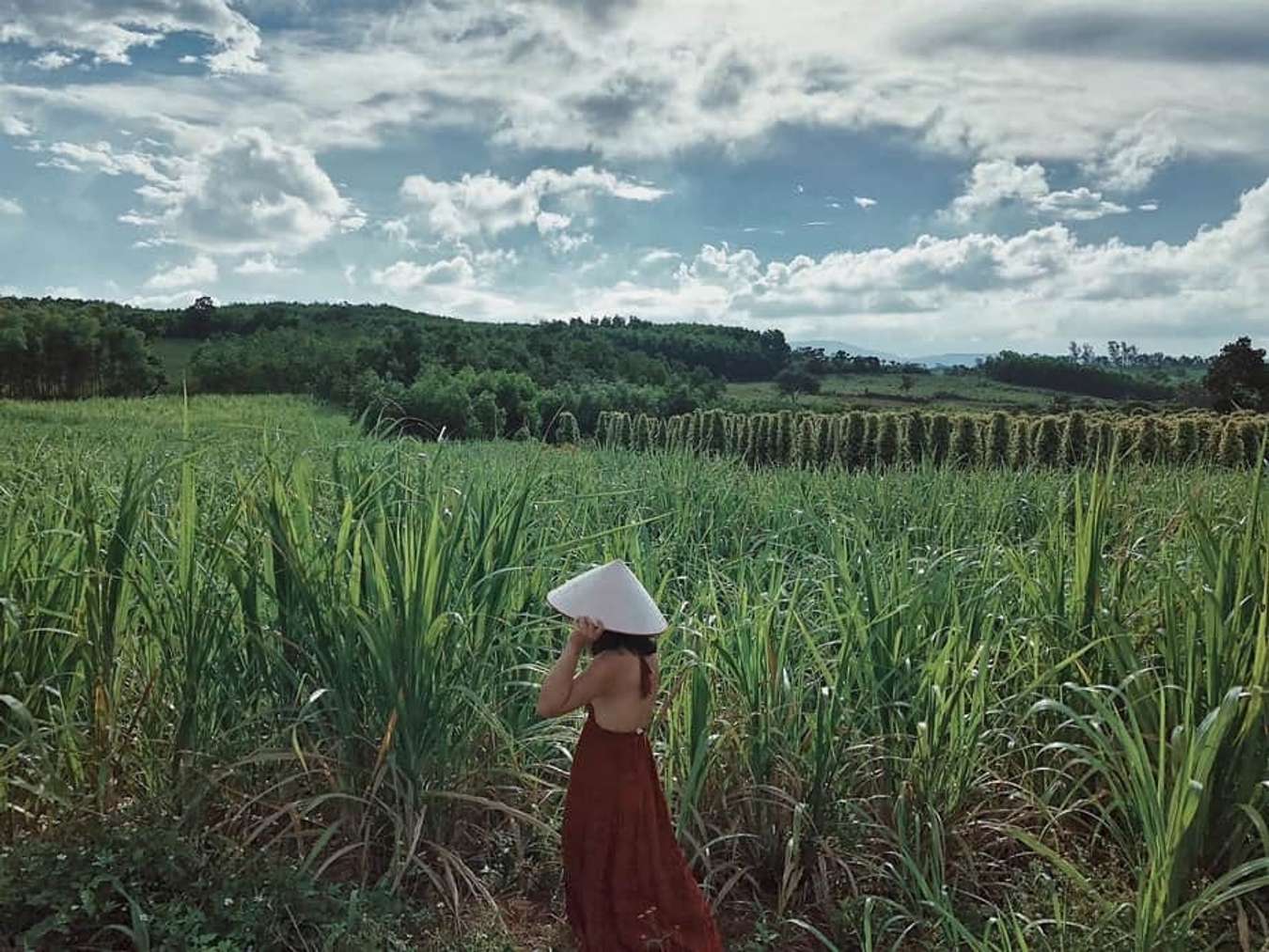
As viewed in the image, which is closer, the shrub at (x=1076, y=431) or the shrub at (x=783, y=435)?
the shrub at (x=1076, y=431)

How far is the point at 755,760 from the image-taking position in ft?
10.8

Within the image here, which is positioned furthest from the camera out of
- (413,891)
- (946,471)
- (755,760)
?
(946,471)

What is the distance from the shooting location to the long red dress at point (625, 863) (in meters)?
2.68

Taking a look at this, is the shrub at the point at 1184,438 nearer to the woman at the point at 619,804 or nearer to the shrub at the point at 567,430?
the shrub at the point at 567,430

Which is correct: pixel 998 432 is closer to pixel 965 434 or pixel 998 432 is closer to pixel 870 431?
Answer: pixel 965 434

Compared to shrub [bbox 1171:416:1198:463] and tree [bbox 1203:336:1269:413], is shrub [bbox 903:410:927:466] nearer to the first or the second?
shrub [bbox 1171:416:1198:463]

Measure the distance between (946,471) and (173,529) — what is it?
7231 mm

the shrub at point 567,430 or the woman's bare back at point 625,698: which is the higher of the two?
the shrub at point 567,430

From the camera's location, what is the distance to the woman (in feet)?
8.63

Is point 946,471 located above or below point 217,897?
above

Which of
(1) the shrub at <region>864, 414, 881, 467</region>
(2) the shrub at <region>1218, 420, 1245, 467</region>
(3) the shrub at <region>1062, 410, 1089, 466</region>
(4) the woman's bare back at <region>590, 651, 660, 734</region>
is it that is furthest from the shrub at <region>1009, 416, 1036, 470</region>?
(4) the woman's bare back at <region>590, 651, 660, 734</region>

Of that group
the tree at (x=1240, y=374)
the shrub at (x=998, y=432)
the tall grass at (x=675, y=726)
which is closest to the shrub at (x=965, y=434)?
the shrub at (x=998, y=432)

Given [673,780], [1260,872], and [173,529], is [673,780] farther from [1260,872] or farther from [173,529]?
[173,529]

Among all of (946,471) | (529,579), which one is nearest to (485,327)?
(946,471)
